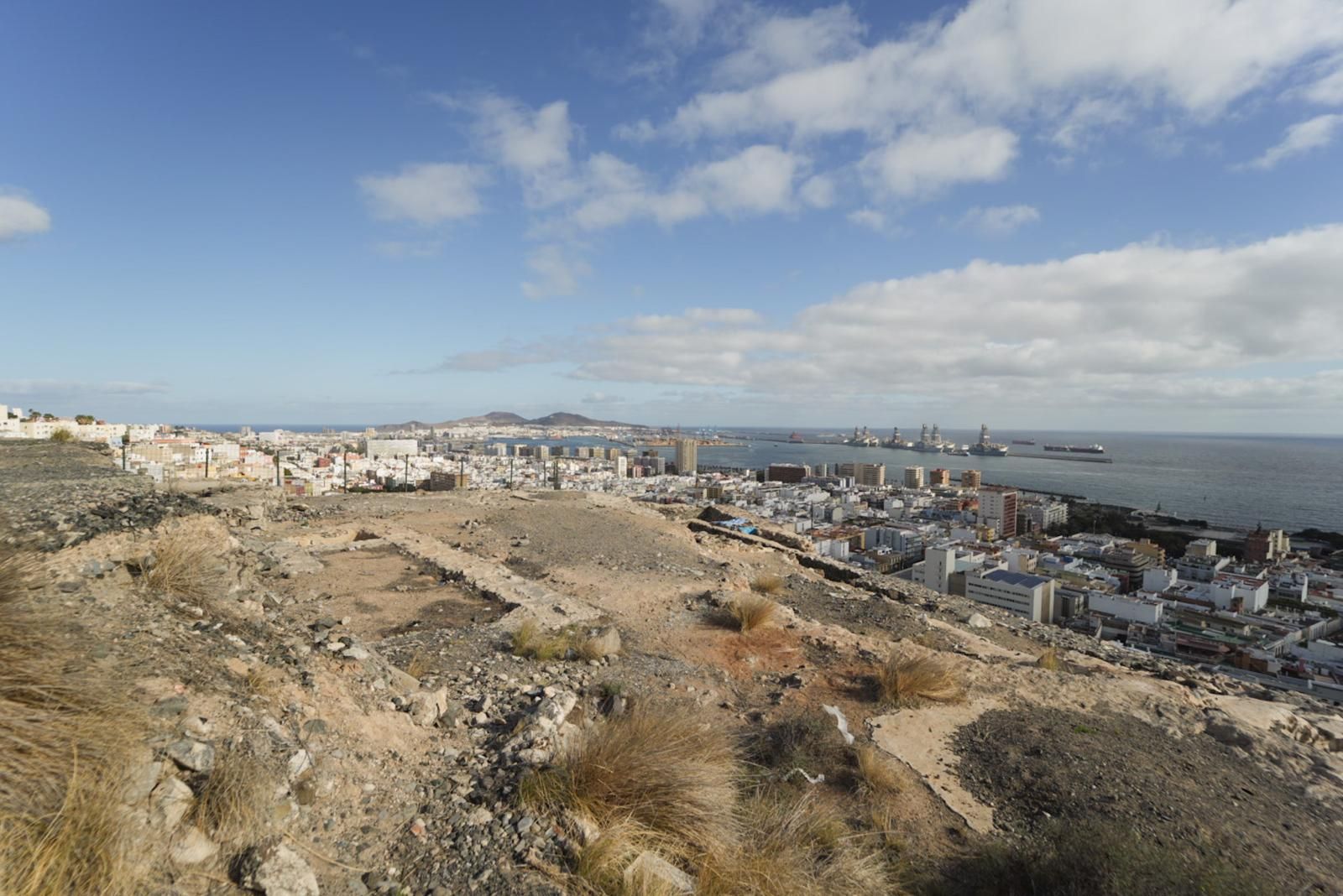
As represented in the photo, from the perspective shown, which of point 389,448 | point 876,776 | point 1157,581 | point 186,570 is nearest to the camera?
point 876,776

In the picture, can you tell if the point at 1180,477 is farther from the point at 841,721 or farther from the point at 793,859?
the point at 793,859

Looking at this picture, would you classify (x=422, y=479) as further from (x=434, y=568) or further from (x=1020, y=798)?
(x=1020, y=798)

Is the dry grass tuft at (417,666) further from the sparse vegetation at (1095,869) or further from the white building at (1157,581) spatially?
the white building at (1157,581)

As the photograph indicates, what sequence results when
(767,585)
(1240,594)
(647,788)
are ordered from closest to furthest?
(647,788) < (767,585) < (1240,594)

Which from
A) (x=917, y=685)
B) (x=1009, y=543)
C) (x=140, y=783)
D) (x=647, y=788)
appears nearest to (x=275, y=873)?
(x=140, y=783)

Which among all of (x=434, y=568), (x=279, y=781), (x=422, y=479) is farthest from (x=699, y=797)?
(x=422, y=479)

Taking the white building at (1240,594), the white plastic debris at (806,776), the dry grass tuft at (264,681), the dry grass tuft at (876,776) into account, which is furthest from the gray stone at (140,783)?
the white building at (1240,594)

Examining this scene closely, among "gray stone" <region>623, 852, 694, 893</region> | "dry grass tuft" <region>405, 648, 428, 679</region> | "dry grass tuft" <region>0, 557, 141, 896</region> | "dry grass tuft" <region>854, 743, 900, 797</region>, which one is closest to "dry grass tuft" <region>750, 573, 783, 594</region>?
"dry grass tuft" <region>854, 743, 900, 797</region>
